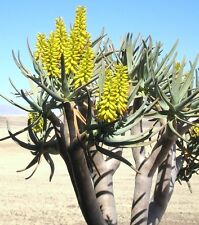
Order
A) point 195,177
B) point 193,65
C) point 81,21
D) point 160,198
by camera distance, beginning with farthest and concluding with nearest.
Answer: point 195,177, point 160,198, point 193,65, point 81,21

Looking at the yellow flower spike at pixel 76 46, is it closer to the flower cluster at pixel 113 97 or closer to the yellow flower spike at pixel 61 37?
the yellow flower spike at pixel 61 37

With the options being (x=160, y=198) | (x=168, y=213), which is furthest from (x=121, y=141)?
(x=168, y=213)

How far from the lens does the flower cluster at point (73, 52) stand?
379 cm

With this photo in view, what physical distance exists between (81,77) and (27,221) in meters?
7.64

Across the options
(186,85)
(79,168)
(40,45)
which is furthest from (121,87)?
(186,85)

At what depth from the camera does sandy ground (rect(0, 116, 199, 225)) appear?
11.1m

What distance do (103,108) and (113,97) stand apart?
112 mm

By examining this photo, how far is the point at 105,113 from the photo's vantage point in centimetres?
368

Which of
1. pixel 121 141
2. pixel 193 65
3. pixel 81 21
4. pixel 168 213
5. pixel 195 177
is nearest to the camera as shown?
pixel 81 21

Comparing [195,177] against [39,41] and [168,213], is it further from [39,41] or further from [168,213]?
[39,41]

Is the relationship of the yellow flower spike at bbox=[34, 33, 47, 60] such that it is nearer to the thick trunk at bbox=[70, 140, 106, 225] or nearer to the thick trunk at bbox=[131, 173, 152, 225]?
the thick trunk at bbox=[70, 140, 106, 225]

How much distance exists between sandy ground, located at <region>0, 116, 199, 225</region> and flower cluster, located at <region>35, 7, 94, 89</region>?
7.25m

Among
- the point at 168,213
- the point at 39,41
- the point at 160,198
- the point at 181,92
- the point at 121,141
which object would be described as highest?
the point at 39,41

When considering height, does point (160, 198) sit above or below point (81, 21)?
below
